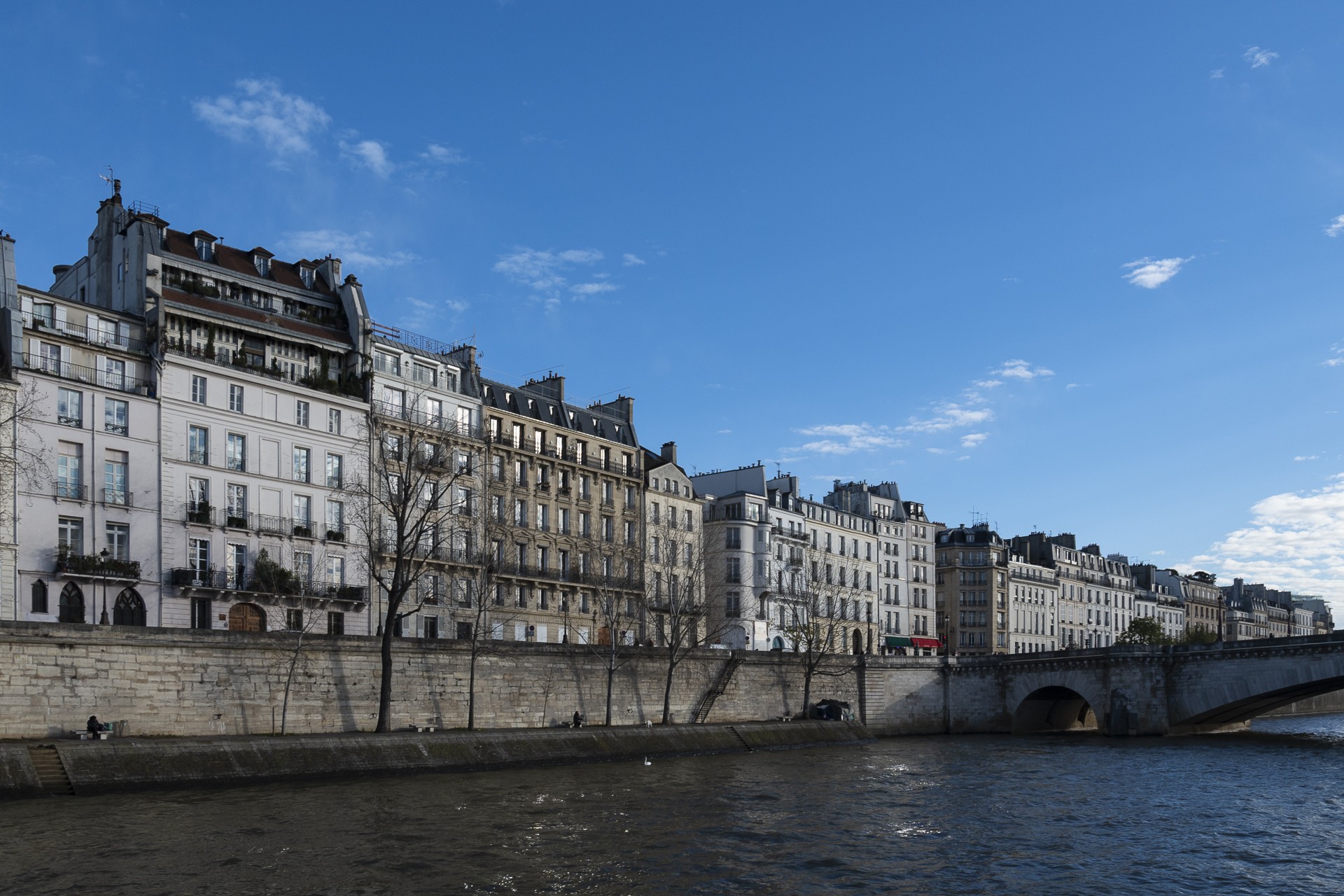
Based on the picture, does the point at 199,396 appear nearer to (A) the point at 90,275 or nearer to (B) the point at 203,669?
(A) the point at 90,275

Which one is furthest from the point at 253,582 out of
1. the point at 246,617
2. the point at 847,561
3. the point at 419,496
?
the point at 847,561

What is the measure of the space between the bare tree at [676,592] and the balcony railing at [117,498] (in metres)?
29.1

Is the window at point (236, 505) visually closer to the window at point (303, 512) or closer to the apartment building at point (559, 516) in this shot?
the window at point (303, 512)

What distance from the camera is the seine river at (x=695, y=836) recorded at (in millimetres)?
28922

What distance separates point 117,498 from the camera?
189 feet

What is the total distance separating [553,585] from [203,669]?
32.7 meters

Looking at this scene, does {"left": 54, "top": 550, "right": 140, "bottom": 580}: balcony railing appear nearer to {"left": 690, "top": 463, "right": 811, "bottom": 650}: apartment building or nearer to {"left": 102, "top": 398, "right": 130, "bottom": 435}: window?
{"left": 102, "top": 398, "right": 130, "bottom": 435}: window

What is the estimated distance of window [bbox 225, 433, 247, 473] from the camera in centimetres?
6281

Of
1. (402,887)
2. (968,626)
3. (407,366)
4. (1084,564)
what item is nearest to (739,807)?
(402,887)

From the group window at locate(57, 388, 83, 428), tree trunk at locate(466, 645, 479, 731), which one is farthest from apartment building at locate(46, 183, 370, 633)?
tree trunk at locate(466, 645, 479, 731)

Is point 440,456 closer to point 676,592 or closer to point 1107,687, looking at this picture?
point 676,592

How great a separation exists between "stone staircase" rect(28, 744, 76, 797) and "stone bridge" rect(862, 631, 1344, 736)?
61.0 metres

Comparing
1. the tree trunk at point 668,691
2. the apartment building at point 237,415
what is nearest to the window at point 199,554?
the apartment building at point 237,415

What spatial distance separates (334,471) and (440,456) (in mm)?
5943
